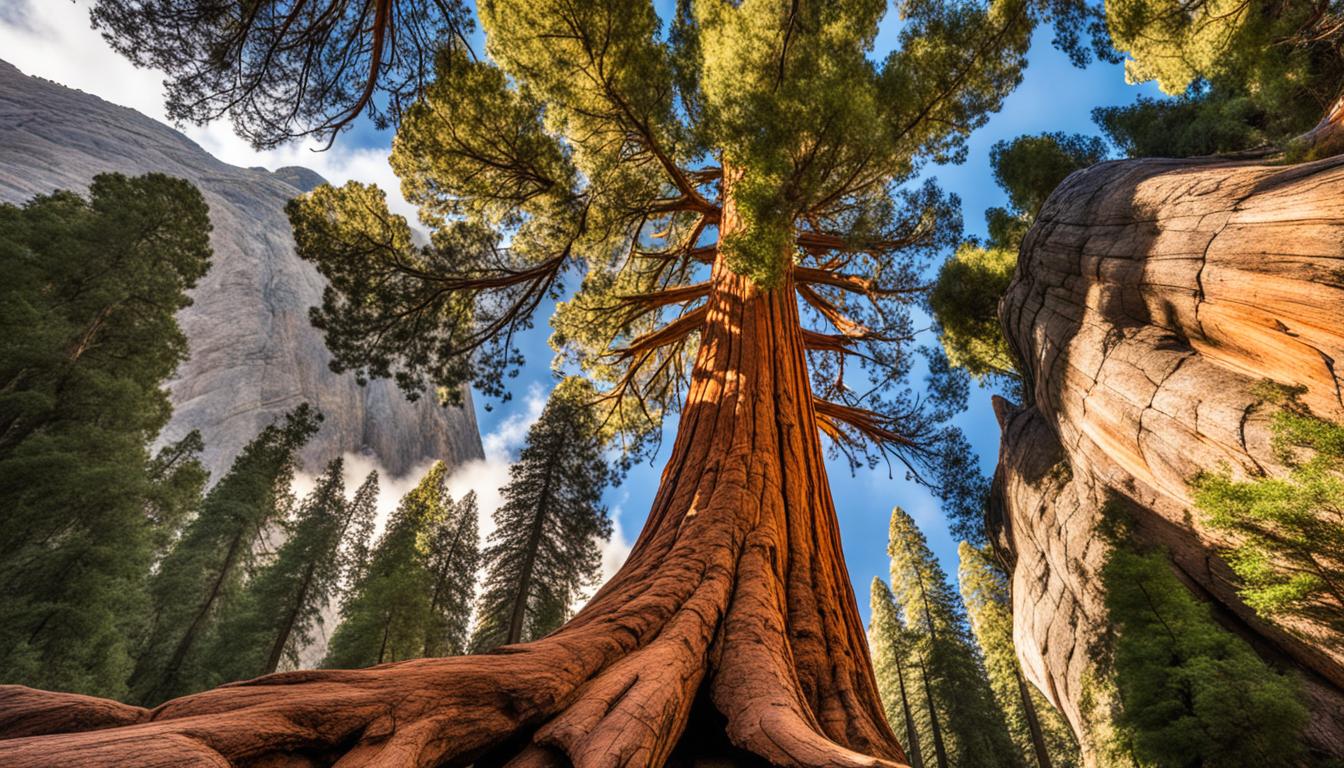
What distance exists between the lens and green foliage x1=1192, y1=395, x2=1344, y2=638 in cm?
324

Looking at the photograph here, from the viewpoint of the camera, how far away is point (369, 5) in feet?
16.4

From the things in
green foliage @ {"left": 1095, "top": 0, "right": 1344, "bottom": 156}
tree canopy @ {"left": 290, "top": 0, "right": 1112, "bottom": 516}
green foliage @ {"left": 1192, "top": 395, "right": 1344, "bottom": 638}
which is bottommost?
green foliage @ {"left": 1192, "top": 395, "right": 1344, "bottom": 638}

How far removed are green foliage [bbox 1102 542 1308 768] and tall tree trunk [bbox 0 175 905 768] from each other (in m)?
2.90

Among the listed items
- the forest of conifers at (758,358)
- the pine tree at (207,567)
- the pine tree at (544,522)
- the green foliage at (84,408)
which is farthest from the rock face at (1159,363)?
the pine tree at (207,567)

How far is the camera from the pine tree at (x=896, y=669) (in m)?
Answer: 17.4

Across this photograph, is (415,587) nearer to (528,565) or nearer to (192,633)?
(528,565)

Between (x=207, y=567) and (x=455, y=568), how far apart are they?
7.37 meters

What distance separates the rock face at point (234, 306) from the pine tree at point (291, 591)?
700 inches

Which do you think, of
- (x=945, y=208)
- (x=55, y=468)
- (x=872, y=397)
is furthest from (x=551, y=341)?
(x=55, y=468)

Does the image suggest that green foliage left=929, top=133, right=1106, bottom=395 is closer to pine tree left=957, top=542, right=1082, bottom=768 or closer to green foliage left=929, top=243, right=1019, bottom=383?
green foliage left=929, top=243, right=1019, bottom=383

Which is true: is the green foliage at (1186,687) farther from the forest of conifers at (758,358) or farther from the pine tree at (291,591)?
the pine tree at (291,591)

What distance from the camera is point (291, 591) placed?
49.1 ft

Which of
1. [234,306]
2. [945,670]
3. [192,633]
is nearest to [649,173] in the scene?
[945,670]

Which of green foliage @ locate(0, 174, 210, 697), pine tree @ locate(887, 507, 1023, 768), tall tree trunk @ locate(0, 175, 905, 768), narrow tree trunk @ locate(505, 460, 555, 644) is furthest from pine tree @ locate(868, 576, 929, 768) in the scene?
green foliage @ locate(0, 174, 210, 697)
